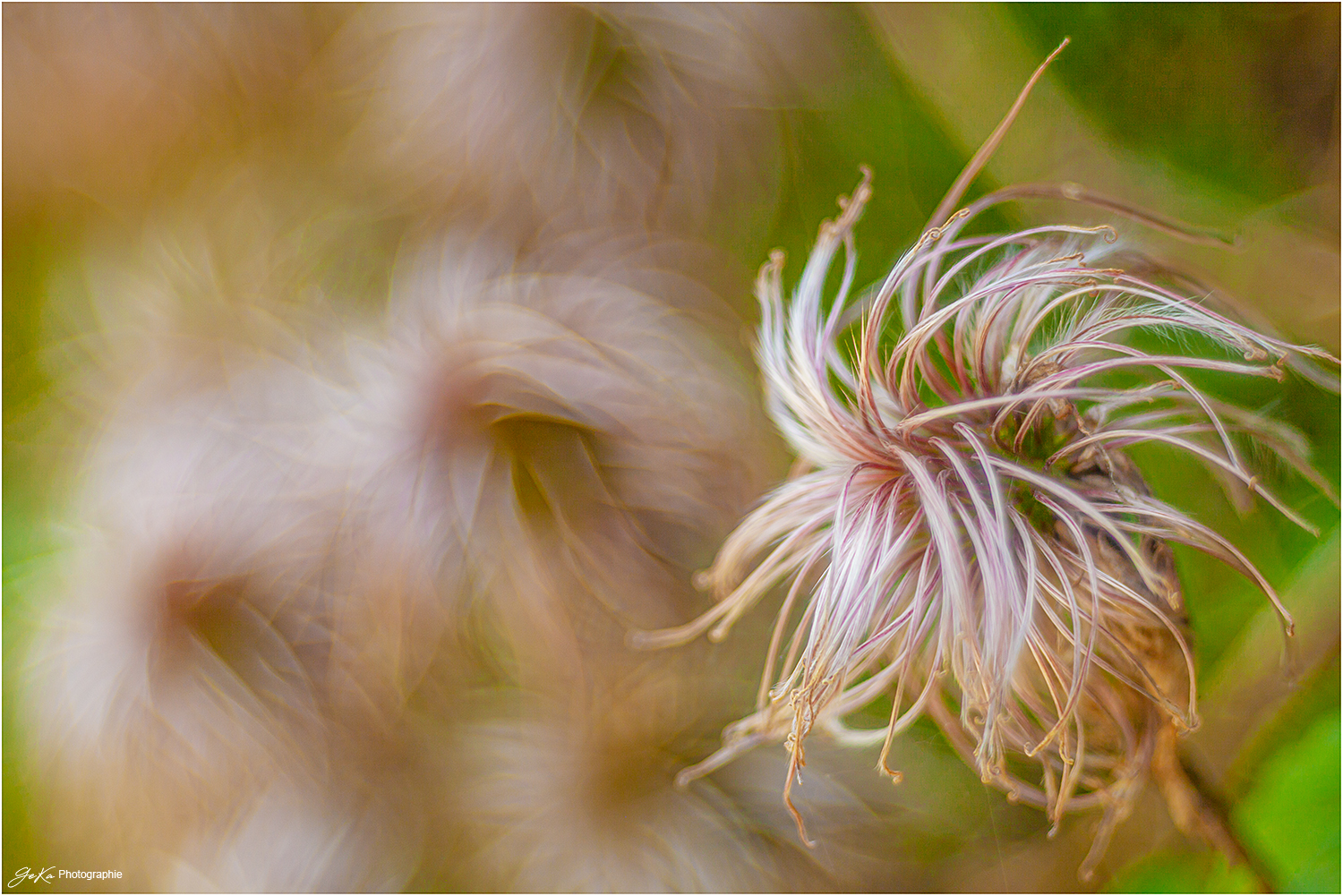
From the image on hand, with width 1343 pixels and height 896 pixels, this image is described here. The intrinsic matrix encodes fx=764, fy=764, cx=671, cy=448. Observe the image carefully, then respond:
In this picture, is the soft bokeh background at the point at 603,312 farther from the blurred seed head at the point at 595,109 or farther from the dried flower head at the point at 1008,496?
the dried flower head at the point at 1008,496

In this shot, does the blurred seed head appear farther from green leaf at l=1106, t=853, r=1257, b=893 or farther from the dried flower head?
green leaf at l=1106, t=853, r=1257, b=893

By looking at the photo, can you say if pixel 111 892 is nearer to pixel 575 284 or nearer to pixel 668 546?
pixel 668 546
